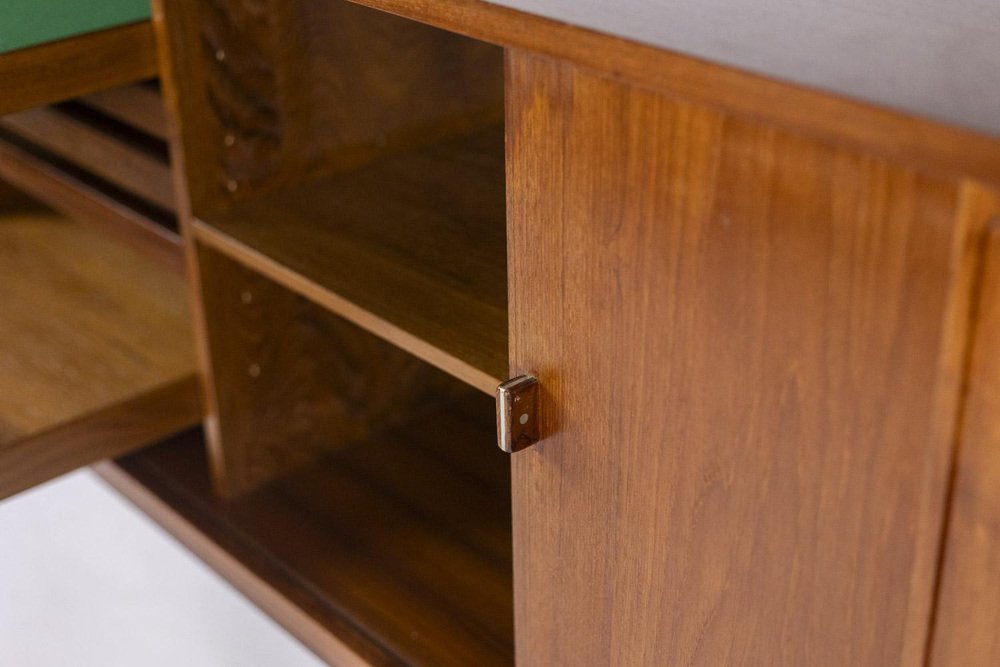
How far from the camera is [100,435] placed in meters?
1.06

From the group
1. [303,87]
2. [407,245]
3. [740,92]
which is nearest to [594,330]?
[740,92]

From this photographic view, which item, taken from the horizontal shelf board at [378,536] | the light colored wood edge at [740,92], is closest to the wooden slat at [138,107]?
the horizontal shelf board at [378,536]

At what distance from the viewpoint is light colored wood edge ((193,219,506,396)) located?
78 cm

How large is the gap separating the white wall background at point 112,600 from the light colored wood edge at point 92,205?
25 centimetres

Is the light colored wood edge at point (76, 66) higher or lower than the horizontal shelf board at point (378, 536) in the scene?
higher

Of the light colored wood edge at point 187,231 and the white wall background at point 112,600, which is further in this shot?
the white wall background at point 112,600

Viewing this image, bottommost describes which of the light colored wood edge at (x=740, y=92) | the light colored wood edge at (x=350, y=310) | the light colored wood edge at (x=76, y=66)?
the light colored wood edge at (x=350, y=310)

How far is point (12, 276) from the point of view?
125cm

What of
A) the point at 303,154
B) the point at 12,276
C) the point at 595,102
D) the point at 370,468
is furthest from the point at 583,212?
the point at 12,276

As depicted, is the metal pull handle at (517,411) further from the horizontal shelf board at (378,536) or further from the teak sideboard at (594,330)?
the horizontal shelf board at (378,536)

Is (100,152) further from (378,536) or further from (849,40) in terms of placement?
(849,40)

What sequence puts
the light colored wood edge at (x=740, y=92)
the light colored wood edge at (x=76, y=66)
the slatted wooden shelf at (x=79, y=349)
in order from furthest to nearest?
the slatted wooden shelf at (x=79, y=349), the light colored wood edge at (x=76, y=66), the light colored wood edge at (x=740, y=92)

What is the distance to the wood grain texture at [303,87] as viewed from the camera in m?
0.96

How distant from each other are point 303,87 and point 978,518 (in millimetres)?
659
